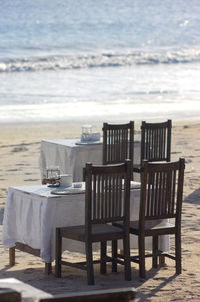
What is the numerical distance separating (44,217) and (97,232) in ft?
1.51

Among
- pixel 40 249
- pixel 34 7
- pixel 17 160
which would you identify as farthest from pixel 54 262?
pixel 34 7

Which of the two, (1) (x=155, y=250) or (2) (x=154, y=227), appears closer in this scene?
(2) (x=154, y=227)

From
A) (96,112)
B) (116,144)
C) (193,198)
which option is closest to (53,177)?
(116,144)

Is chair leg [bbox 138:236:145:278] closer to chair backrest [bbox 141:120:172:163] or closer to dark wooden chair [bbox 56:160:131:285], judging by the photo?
dark wooden chair [bbox 56:160:131:285]

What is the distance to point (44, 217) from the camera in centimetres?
673

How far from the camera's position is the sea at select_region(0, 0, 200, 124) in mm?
21516

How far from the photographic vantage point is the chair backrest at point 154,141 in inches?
389

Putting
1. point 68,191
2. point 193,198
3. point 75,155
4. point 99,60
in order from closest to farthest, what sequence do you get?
1. point 68,191
2. point 75,155
3. point 193,198
4. point 99,60

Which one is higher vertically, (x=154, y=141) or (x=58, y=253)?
(x=154, y=141)

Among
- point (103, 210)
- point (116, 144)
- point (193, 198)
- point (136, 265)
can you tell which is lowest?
point (136, 265)

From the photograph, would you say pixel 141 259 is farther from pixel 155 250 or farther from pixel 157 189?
pixel 157 189

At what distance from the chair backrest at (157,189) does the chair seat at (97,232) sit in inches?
8.6

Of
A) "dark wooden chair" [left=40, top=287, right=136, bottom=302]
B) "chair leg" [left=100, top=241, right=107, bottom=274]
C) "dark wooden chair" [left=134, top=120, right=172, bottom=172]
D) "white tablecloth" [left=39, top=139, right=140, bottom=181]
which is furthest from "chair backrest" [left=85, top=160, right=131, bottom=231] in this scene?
"white tablecloth" [left=39, top=139, right=140, bottom=181]

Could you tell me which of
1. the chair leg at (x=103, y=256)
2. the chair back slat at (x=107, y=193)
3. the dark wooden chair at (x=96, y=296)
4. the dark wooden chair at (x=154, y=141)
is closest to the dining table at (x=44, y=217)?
the chair leg at (x=103, y=256)
